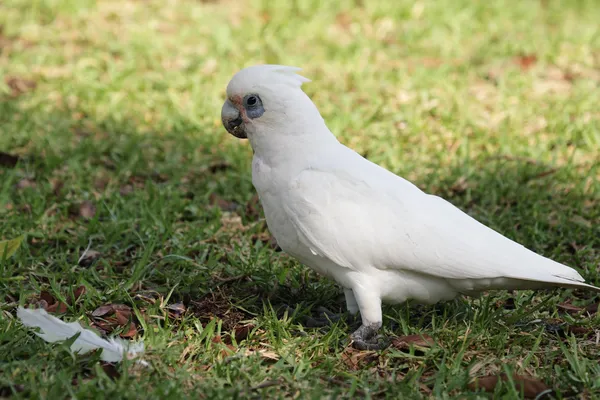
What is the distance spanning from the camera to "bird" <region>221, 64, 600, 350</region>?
2.99 m

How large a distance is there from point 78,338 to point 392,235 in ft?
4.11

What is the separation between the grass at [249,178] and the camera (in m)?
2.92

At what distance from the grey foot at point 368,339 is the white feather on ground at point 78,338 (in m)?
0.85

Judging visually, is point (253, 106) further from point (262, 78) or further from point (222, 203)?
point (222, 203)

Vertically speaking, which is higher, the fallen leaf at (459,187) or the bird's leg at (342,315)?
the fallen leaf at (459,187)

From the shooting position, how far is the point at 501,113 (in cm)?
574

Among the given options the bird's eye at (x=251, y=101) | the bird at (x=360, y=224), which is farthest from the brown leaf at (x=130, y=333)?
the bird's eye at (x=251, y=101)

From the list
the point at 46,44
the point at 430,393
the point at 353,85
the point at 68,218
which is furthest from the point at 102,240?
the point at 46,44

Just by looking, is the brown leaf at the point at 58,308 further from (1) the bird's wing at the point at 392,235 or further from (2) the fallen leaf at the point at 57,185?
(2) the fallen leaf at the point at 57,185

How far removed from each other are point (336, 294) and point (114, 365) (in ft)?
3.97

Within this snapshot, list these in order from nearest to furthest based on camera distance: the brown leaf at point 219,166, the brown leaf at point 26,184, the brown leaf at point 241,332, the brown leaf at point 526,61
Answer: the brown leaf at point 241,332 < the brown leaf at point 26,184 < the brown leaf at point 219,166 < the brown leaf at point 526,61

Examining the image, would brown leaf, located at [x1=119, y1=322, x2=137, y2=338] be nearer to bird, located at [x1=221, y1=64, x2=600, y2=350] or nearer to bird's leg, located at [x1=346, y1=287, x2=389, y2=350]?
bird, located at [x1=221, y1=64, x2=600, y2=350]

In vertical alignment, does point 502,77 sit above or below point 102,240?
above

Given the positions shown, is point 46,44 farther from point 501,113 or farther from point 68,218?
point 501,113
